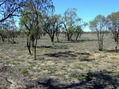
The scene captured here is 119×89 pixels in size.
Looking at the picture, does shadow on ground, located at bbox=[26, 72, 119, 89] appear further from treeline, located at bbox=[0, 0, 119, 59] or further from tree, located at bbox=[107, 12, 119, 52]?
tree, located at bbox=[107, 12, 119, 52]

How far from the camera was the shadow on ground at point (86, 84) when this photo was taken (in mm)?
5195

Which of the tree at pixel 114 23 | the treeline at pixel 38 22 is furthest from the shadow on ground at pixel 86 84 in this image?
the tree at pixel 114 23

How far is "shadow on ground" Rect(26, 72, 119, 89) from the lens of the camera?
5195 mm

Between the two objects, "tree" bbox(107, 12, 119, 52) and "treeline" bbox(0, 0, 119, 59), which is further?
"tree" bbox(107, 12, 119, 52)

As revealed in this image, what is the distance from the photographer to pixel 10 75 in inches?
255

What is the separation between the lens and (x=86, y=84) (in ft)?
17.9

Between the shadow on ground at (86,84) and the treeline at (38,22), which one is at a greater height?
the treeline at (38,22)

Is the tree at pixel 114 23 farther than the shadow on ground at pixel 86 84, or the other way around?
the tree at pixel 114 23

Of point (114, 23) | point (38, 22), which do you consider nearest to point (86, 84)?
point (38, 22)

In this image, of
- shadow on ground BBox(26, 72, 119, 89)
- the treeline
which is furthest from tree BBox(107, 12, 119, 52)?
shadow on ground BBox(26, 72, 119, 89)

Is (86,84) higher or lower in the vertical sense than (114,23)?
lower

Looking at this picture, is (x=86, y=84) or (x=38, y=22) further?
(x=38, y=22)

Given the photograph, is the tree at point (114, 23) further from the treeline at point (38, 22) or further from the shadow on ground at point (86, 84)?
the shadow on ground at point (86, 84)

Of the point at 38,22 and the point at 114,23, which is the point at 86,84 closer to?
the point at 38,22
